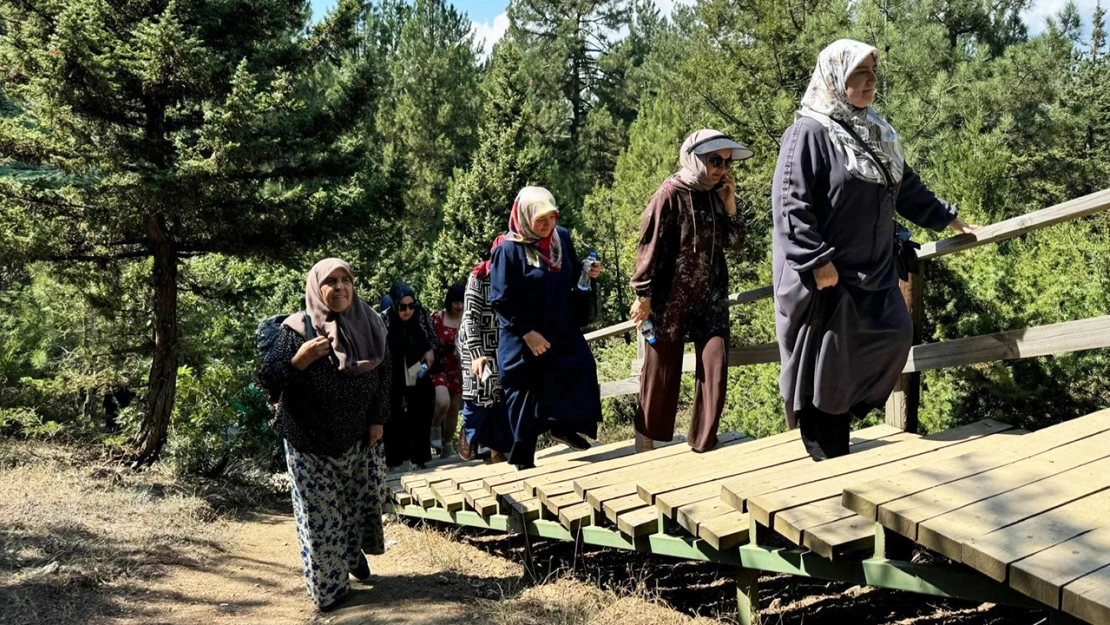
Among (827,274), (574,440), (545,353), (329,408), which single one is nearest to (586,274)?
(545,353)

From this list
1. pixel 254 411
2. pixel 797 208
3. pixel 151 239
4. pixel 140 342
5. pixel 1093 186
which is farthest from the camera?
pixel 1093 186

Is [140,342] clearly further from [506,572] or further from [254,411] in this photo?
[506,572]

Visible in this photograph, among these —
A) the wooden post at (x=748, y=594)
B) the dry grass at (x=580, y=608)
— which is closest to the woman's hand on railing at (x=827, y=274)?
the wooden post at (x=748, y=594)

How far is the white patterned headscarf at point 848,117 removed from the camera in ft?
11.2

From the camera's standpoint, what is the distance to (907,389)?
13.9 ft

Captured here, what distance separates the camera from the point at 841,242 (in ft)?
11.4

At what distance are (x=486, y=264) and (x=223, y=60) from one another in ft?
12.2

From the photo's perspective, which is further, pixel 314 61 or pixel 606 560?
pixel 314 61

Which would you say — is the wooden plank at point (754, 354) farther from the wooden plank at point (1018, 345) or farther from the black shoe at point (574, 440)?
the wooden plank at point (1018, 345)

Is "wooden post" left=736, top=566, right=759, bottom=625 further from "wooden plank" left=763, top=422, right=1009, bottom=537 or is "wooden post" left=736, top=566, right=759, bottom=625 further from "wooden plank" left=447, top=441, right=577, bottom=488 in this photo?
"wooden plank" left=447, top=441, right=577, bottom=488

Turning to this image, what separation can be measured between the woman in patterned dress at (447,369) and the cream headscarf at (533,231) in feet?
7.05

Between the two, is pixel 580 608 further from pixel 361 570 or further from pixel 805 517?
pixel 805 517

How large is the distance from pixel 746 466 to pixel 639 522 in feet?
2.07

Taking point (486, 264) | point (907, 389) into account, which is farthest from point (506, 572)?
point (907, 389)
